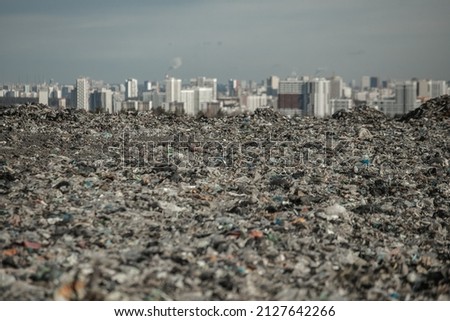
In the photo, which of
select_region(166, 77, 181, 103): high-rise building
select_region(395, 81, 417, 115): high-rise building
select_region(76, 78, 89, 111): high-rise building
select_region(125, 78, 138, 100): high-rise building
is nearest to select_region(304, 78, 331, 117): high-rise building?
select_region(395, 81, 417, 115): high-rise building

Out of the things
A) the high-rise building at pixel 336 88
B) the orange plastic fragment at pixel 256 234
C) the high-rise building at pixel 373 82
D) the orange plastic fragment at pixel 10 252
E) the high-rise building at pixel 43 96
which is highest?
the high-rise building at pixel 373 82

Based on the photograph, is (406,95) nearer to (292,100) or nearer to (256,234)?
(292,100)

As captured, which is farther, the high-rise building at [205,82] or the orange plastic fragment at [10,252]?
the high-rise building at [205,82]

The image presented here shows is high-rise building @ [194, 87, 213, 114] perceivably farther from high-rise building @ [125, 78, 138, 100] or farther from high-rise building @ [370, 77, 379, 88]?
high-rise building @ [370, 77, 379, 88]

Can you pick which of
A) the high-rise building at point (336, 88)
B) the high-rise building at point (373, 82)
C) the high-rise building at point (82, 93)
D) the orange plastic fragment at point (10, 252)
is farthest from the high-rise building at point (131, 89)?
the high-rise building at point (373, 82)

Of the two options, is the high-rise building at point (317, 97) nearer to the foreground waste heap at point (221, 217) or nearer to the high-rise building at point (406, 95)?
the high-rise building at point (406, 95)

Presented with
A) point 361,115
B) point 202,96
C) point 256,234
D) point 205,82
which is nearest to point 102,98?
point 361,115
